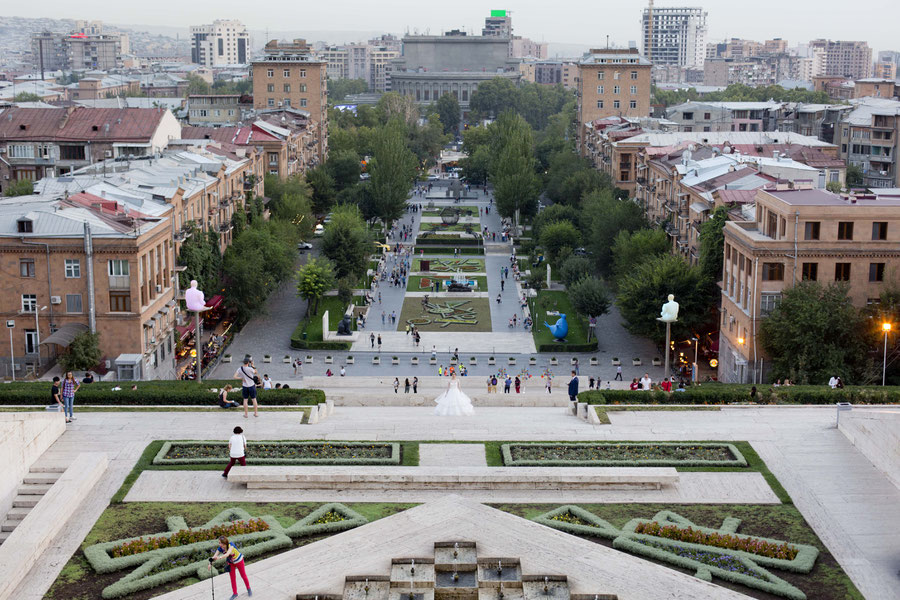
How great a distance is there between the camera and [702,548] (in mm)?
25844

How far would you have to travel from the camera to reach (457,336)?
67875 mm

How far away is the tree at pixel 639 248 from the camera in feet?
227

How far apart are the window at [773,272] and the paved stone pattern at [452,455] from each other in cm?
2218

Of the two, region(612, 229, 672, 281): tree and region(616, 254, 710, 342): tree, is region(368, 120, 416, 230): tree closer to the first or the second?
region(612, 229, 672, 281): tree

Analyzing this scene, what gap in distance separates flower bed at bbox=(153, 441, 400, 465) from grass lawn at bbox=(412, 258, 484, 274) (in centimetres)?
5642

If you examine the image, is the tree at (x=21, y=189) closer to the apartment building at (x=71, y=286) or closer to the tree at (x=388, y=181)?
the apartment building at (x=71, y=286)

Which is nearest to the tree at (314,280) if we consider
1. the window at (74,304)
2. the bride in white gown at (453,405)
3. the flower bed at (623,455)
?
the window at (74,304)

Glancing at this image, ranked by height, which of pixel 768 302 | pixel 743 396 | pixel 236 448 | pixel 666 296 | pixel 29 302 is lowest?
pixel 666 296

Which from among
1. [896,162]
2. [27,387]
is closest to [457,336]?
[27,387]

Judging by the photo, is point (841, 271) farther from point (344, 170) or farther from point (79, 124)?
point (344, 170)

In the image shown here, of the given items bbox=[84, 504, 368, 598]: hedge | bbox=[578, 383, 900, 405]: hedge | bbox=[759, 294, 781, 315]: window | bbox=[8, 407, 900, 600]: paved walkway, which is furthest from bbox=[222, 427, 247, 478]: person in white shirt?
bbox=[759, 294, 781, 315]: window

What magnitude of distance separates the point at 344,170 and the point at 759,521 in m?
90.1

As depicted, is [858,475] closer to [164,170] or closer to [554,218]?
[164,170]

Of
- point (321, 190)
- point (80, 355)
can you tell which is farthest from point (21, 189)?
point (321, 190)
